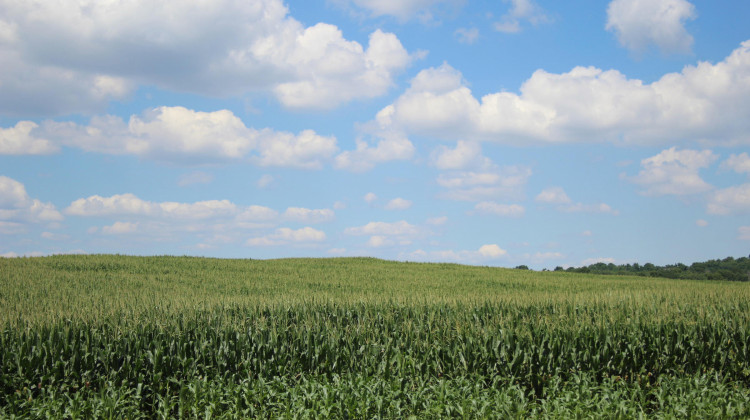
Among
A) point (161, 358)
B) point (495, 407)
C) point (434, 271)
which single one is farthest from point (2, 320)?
point (434, 271)

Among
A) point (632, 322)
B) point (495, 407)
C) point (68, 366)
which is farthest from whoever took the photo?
point (632, 322)

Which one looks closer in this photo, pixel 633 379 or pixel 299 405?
pixel 299 405

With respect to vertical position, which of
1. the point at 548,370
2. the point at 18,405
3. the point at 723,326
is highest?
the point at 723,326

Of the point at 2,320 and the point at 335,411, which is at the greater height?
the point at 2,320

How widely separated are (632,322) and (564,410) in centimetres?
586

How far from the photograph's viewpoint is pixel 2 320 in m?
13.2

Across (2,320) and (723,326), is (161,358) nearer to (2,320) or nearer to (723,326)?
(2,320)

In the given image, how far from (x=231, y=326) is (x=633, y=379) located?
10.2m

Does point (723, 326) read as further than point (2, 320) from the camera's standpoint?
Yes

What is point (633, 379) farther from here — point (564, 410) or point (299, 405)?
point (299, 405)

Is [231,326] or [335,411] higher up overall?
[231,326]

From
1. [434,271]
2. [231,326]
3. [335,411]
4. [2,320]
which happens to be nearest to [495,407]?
[335,411]

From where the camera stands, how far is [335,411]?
9500 millimetres

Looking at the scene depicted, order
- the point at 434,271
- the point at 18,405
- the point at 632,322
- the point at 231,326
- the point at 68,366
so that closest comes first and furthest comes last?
the point at 18,405
the point at 68,366
the point at 231,326
the point at 632,322
the point at 434,271
